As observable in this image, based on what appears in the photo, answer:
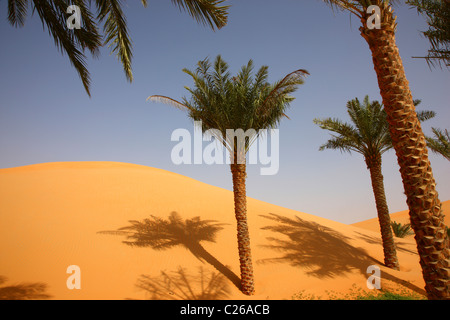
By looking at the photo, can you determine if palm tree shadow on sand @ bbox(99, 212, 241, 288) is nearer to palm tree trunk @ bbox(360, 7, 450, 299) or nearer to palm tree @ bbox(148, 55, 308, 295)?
palm tree @ bbox(148, 55, 308, 295)

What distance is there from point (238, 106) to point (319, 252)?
7.71 meters

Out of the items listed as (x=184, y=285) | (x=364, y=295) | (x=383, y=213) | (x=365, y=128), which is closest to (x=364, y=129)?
(x=365, y=128)

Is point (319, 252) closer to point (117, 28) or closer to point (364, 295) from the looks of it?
point (364, 295)

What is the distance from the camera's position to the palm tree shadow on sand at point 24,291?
23.0ft

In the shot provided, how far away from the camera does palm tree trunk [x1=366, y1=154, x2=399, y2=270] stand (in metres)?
10.2

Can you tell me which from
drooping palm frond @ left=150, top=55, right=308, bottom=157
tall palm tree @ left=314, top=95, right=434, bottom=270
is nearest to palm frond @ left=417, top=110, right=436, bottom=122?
tall palm tree @ left=314, top=95, right=434, bottom=270

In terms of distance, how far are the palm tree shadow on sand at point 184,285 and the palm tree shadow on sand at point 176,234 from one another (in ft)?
2.03

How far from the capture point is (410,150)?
424 cm

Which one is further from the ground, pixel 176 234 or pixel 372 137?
pixel 372 137

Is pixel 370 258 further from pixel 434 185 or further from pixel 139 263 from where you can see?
pixel 139 263

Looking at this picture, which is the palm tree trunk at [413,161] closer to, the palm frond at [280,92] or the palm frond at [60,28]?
the palm frond at [280,92]

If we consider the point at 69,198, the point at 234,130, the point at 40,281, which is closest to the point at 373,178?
the point at 234,130

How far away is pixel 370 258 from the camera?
11297mm

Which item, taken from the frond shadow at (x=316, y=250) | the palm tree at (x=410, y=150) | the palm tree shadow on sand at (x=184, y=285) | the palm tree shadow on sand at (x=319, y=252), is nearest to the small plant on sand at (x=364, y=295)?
the palm tree shadow on sand at (x=319, y=252)
